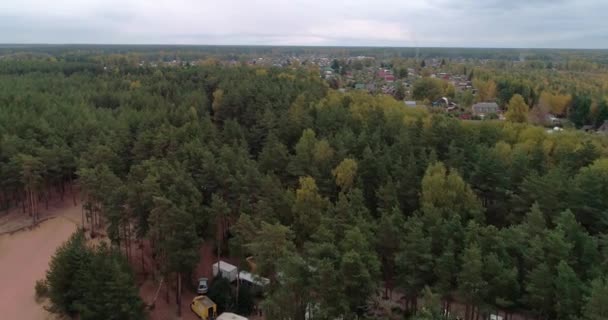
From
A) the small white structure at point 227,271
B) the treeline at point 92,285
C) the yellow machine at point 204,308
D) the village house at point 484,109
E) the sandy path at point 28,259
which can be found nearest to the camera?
the treeline at point 92,285

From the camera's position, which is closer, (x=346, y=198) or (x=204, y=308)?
(x=204, y=308)

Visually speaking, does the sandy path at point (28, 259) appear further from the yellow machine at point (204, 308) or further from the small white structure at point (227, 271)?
the small white structure at point (227, 271)

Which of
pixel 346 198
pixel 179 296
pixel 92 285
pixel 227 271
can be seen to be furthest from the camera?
pixel 346 198

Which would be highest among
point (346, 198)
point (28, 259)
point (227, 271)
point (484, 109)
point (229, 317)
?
point (484, 109)

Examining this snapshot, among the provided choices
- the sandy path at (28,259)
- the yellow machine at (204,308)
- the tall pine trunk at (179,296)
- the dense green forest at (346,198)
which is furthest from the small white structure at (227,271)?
the sandy path at (28,259)

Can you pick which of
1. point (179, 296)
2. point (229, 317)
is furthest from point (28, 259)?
point (229, 317)

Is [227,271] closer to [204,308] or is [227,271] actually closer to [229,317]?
[204,308]

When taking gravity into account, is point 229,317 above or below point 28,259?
above

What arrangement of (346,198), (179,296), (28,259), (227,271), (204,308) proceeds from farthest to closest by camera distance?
(28,259)
(346,198)
(227,271)
(179,296)
(204,308)
